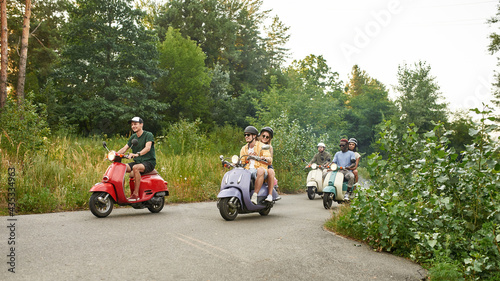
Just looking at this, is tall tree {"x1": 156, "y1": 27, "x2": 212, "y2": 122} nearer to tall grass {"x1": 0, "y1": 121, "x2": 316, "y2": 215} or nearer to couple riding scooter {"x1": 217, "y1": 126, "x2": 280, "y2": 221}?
tall grass {"x1": 0, "y1": 121, "x2": 316, "y2": 215}

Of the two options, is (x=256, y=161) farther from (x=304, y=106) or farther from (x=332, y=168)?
(x=304, y=106)

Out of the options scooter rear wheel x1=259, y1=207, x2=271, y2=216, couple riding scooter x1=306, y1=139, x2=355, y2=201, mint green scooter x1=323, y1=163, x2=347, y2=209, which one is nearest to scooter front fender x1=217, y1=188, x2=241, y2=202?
scooter rear wheel x1=259, y1=207, x2=271, y2=216

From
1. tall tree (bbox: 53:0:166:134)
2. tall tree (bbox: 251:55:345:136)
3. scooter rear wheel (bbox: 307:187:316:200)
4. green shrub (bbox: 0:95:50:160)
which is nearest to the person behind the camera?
green shrub (bbox: 0:95:50:160)

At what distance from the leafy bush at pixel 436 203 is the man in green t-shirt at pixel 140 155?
461cm

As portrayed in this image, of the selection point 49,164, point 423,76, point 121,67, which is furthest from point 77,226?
point 423,76

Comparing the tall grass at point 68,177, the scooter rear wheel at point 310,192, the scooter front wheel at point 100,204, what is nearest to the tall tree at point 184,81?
the tall grass at point 68,177

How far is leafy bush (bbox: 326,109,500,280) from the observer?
4.73m

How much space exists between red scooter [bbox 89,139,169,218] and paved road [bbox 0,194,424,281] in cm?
32

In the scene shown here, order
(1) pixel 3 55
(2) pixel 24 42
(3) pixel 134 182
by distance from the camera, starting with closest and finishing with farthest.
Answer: (3) pixel 134 182 → (1) pixel 3 55 → (2) pixel 24 42

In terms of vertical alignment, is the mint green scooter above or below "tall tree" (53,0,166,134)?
below

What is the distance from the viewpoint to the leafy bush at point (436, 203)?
15.5 ft

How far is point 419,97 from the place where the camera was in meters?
49.5

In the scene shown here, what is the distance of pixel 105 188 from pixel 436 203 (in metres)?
5.88

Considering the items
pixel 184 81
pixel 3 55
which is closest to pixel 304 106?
pixel 184 81
